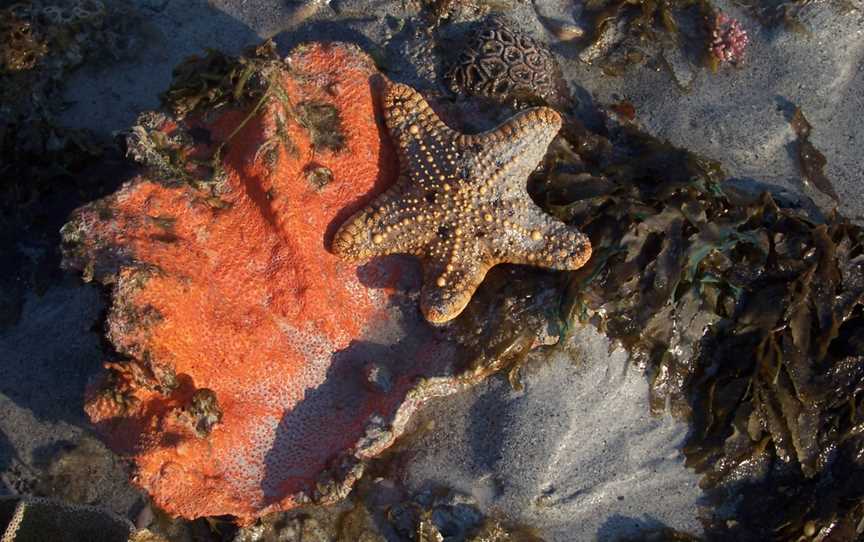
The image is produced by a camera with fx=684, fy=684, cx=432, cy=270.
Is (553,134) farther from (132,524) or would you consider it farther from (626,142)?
(132,524)

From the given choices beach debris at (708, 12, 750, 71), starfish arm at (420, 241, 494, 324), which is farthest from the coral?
starfish arm at (420, 241, 494, 324)

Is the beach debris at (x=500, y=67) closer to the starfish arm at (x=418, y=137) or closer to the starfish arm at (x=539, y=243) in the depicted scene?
the starfish arm at (x=418, y=137)

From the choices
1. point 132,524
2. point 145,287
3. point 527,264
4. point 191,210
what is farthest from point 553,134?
point 132,524

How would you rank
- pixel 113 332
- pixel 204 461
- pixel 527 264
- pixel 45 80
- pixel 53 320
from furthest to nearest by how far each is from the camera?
pixel 45 80
pixel 53 320
pixel 527 264
pixel 204 461
pixel 113 332

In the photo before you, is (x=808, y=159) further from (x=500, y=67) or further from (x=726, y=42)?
(x=500, y=67)

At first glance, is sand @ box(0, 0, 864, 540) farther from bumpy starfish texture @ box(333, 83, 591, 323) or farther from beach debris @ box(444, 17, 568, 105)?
bumpy starfish texture @ box(333, 83, 591, 323)

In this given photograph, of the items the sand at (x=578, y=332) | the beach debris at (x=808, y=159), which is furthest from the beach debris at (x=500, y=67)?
the beach debris at (x=808, y=159)

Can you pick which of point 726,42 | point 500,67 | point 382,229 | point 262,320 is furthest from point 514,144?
point 726,42

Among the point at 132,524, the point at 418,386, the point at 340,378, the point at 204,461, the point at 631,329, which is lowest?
the point at 132,524
